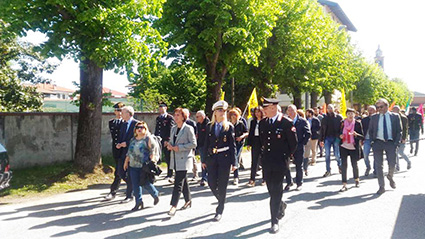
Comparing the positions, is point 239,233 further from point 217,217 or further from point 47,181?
point 47,181

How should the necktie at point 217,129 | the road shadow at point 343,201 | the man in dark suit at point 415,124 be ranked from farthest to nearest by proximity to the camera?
the man in dark suit at point 415,124 < the road shadow at point 343,201 < the necktie at point 217,129

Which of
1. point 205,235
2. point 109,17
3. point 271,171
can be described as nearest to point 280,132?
point 271,171

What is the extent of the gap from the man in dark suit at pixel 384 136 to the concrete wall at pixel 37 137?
8.98 metres

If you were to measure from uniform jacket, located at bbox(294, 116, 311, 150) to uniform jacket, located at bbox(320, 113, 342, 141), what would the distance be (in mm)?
1857

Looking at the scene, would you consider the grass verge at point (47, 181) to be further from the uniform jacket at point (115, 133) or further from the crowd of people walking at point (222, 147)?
the uniform jacket at point (115, 133)

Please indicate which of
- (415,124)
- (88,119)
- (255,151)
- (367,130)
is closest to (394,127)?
(367,130)

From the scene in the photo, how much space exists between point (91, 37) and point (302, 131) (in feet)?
18.4

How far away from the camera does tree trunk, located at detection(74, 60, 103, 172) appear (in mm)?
9867

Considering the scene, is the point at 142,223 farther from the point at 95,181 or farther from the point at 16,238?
the point at 95,181

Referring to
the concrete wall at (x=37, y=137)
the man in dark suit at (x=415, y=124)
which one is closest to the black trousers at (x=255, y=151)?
the concrete wall at (x=37, y=137)

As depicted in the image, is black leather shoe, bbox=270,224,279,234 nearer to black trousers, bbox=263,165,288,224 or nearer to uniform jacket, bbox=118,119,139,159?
black trousers, bbox=263,165,288,224

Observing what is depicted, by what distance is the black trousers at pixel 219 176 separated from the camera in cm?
609

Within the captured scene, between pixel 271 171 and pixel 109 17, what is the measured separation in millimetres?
5631

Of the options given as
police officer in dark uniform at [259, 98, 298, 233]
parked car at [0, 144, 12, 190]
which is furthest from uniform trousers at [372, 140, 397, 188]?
parked car at [0, 144, 12, 190]
